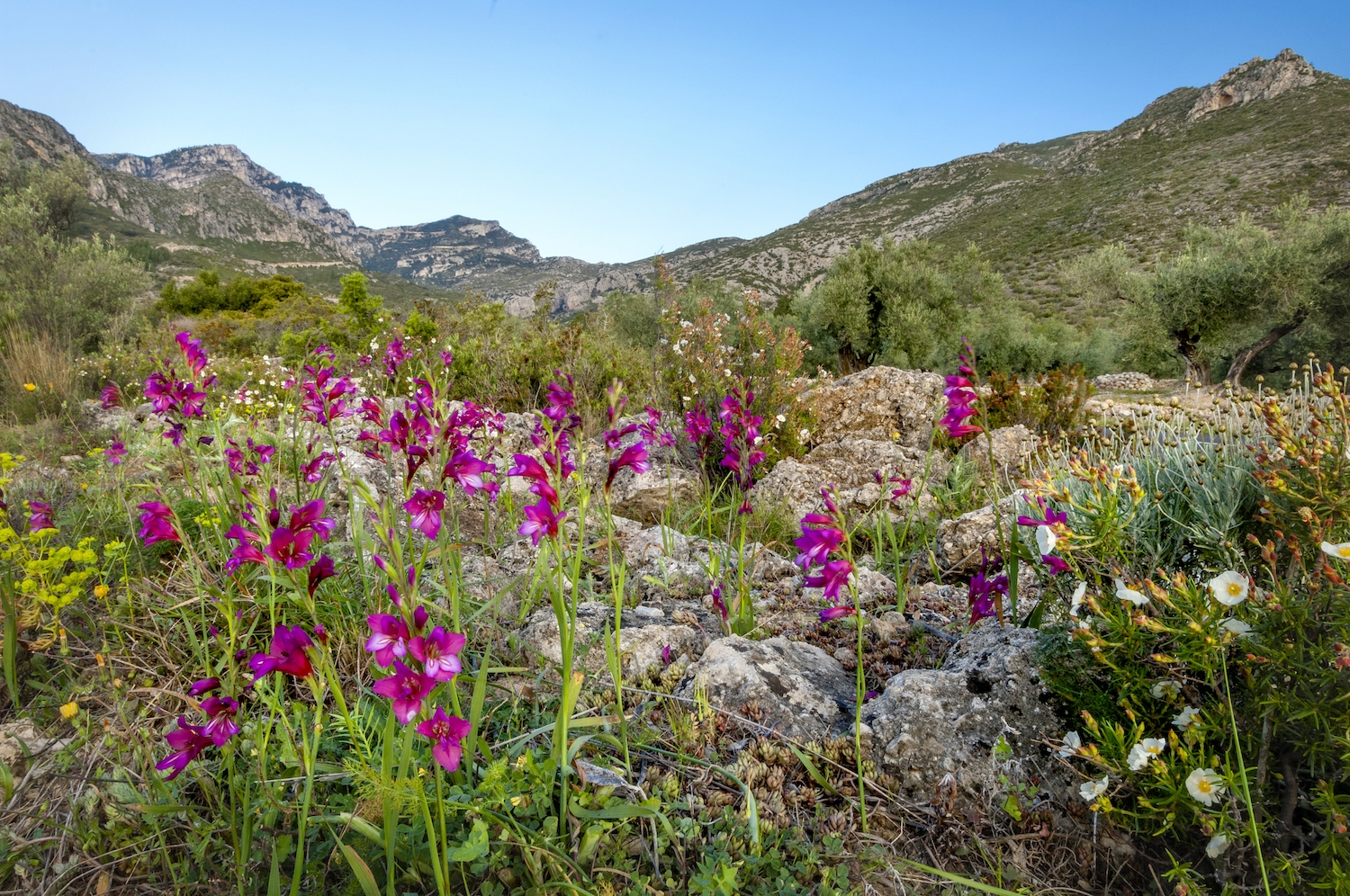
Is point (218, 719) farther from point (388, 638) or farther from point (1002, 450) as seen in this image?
point (1002, 450)

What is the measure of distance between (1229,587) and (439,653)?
1768 mm

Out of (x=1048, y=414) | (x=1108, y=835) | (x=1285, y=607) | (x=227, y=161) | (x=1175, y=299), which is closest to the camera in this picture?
(x=1285, y=607)

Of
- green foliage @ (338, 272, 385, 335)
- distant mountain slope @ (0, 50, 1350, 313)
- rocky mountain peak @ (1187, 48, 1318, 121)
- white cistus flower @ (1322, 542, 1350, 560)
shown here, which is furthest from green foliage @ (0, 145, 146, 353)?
rocky mountain peak @ (1187, 48, 1318, 121)

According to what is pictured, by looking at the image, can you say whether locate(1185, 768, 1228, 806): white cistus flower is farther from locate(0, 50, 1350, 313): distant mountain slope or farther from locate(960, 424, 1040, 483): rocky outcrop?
locate(0, 50, 1350, 313): distant mountain slope

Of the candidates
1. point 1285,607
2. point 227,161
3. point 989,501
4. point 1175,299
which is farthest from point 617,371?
point 227,161

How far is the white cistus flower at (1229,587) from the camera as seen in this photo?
128 centimetres

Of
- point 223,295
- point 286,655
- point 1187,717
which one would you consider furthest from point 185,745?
point 223,295

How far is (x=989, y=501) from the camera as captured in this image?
14.7ft

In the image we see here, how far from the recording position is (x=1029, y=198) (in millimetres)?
46094

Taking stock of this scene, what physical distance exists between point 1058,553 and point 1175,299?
19.9m

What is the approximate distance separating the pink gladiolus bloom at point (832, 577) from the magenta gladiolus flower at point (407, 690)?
1077 mm

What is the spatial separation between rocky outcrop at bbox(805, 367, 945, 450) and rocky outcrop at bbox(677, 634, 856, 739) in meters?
5.10

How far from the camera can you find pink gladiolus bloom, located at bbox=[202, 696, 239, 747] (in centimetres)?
123

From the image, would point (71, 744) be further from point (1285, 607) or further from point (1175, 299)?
point (1175, 299)
